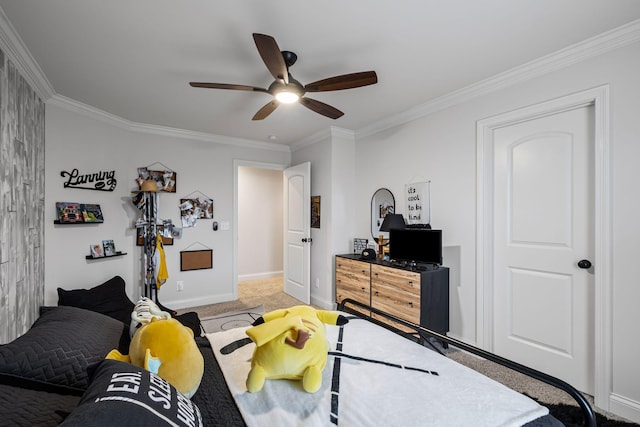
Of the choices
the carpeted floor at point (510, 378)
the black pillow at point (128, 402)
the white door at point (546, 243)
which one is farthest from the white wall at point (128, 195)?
the white door at point (546, 243)

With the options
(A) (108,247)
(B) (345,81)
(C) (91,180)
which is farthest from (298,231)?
(B) (345,81)

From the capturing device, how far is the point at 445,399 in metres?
1.15

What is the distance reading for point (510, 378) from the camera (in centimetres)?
239

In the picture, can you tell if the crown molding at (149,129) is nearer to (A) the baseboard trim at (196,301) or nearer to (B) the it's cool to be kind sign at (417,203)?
(A) the baseboard trim at (196,301)

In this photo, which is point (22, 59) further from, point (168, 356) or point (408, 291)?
point (408, 291)

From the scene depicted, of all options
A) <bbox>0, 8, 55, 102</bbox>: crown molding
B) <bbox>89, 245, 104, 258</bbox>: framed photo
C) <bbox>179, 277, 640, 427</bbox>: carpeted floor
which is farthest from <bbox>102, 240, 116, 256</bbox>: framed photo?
<bbox>0, 8, 55, 102</bbox>: crown molding

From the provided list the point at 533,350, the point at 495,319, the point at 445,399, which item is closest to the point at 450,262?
the point at 495,319

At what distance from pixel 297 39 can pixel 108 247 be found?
312 cm

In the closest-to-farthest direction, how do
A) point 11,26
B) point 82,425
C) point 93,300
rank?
point 82,425
point 11,26
point 93,300

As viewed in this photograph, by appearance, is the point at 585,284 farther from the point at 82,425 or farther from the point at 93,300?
the point at 93,300

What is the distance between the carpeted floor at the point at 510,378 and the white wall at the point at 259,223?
1393 mm

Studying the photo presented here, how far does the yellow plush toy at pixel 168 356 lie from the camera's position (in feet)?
3.69

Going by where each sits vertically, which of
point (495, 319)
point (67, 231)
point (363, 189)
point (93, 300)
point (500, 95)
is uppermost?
point (500, 95)

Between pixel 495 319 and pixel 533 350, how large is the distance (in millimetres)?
335
